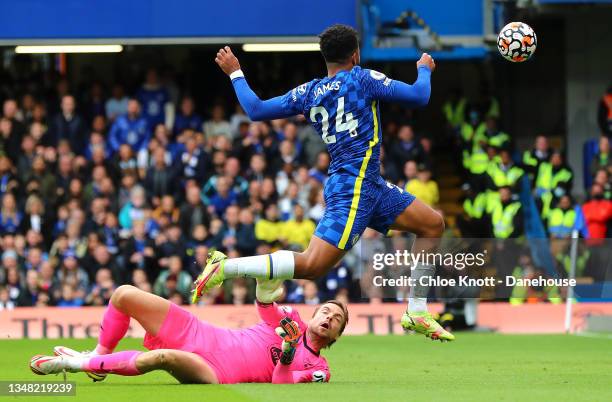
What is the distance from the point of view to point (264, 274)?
1088cm

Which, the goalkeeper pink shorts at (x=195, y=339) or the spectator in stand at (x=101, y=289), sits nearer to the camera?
the goalkeeper pink shorts at (x=195, y=339)

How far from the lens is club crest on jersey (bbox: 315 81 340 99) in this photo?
1112 cm

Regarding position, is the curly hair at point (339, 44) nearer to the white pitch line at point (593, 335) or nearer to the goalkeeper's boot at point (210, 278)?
the goalkeeper's boot at point (210, 278)

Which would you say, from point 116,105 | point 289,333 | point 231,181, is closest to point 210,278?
point 289,333

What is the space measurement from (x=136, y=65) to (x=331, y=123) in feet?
43.4

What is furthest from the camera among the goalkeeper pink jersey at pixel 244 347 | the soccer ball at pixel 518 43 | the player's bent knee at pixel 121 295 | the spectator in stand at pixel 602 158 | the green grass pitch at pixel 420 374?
the spectator in stand at pixel 602 158

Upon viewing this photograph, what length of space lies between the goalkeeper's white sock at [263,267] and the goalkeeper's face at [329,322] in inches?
18.7

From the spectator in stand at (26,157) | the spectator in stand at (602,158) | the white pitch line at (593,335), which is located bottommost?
the white pitch line at (593,335)

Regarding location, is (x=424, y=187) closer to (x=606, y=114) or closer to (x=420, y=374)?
(x=606, y=114)

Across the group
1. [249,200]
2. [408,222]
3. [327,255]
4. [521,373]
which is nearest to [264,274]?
[327,255]

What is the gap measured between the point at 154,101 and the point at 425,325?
1195cm

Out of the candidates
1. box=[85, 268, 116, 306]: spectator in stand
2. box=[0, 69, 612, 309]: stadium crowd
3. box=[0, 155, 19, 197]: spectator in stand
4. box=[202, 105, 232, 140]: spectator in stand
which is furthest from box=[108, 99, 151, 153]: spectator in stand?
box=[85, 268, 116, 306]: spectator in stand

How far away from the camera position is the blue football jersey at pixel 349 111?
1111cm

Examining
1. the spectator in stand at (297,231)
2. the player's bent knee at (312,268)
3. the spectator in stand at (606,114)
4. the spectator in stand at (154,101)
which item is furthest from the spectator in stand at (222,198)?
the player's bent knee at (312,268)
